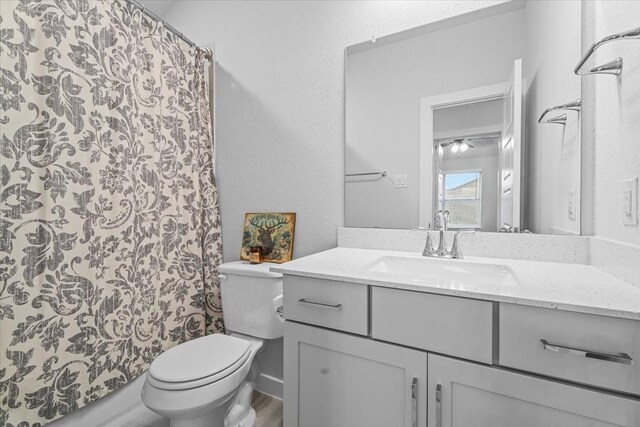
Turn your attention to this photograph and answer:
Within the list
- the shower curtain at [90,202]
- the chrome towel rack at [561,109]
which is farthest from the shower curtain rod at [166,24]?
the chrome towel rack at [561,109]

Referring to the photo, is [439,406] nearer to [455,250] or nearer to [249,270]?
[455,250]

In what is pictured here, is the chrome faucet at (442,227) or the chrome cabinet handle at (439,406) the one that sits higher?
the chrome faucet at (442,227)

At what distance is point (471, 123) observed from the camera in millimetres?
1297

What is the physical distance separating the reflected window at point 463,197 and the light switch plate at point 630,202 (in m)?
0.47

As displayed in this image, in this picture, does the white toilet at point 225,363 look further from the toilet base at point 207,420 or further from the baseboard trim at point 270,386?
the baseboard trim at point 270,386

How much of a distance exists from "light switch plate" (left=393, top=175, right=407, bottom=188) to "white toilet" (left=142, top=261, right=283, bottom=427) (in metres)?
0.74

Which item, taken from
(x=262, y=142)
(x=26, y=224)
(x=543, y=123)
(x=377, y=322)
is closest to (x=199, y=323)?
(x=26, y=224)

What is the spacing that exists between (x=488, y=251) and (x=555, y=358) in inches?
24.2

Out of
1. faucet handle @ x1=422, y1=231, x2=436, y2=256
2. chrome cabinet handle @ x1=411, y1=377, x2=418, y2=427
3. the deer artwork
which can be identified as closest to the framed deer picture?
the deer artwork

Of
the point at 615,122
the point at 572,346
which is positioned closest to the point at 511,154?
the point at 615,122

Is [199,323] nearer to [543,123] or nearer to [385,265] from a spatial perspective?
[385,265]

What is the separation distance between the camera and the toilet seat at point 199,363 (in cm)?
111

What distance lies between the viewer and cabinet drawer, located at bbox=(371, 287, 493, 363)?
0.77 meters

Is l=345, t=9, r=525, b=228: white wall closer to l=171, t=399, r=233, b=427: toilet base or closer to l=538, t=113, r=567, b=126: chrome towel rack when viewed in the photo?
l=538, t=113, r=567, b=126: chrome towel rack
